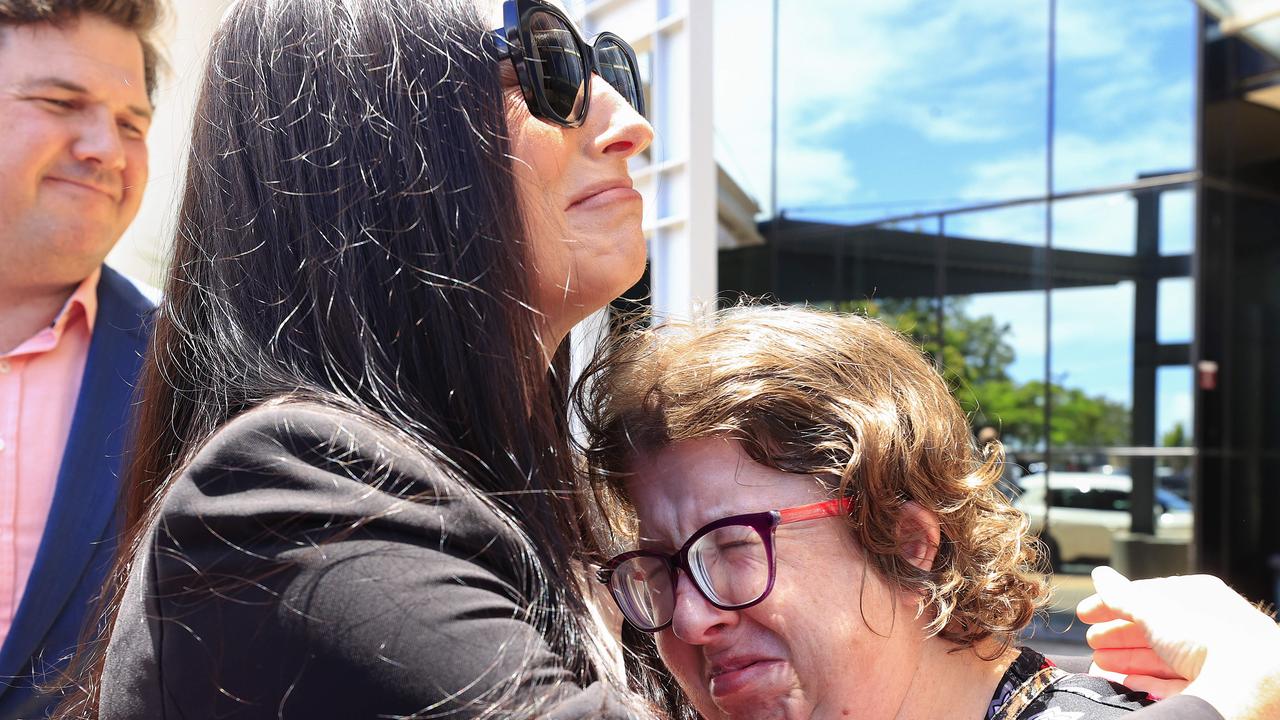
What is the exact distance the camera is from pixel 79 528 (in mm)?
2018

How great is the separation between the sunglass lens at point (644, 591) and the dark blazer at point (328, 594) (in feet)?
1.77

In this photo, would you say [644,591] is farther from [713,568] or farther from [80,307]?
[80,307]

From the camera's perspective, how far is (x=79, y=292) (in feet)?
7.39

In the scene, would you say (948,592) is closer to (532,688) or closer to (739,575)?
(739,575)

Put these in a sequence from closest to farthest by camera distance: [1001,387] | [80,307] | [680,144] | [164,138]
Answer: [80,307] → [164,138] → [680,144] → [1001,387]

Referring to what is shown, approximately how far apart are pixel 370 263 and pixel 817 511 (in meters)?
0.71

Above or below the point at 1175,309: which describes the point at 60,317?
below

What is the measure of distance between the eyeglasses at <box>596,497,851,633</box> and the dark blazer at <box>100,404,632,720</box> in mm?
519

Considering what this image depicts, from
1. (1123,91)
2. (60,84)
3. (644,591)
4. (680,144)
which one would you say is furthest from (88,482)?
(1123,91)

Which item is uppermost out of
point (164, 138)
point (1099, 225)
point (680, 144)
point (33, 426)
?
point (1099, 225)

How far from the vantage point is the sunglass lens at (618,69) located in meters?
1.51

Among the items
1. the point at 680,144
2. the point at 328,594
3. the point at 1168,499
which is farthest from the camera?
the point at 1168,499

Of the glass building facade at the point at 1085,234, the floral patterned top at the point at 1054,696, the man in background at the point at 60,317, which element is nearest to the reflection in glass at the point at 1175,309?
the glass building facade at the point at 1085,234

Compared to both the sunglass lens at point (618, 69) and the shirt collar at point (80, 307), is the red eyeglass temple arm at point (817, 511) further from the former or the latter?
the shirt collar at point (80, 307)
